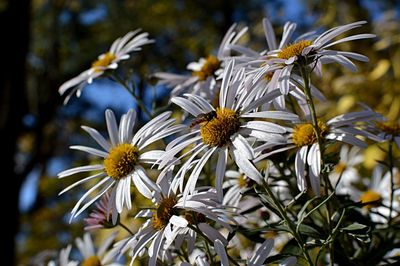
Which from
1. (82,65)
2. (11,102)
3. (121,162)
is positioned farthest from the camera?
(82,65)

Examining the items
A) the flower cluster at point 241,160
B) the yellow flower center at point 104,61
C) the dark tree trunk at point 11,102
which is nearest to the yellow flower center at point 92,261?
the flower cluster at point 241,160

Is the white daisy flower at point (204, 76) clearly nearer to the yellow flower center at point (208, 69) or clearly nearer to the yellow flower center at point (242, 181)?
the yellow flower center at point (208, 69)

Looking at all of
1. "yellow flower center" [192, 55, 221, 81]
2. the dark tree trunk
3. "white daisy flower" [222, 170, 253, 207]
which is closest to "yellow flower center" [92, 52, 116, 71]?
"yellow flower center" [192, 55, 221, 81]

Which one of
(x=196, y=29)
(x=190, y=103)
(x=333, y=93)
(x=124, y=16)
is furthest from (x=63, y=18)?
(x=190, y=103)

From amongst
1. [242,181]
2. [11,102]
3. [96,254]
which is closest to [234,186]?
[242,181]

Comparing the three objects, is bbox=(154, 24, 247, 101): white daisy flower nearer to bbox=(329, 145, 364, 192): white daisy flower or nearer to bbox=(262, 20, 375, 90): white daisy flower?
bbox=(262, 20, 375, 90): white daisy flower

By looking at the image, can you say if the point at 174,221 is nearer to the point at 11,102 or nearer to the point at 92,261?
the point at 92,261

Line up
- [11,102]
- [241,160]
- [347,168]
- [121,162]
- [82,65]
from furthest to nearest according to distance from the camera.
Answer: [82,65] < [11,102] < [347,168] < [121,162] < [241,160]
